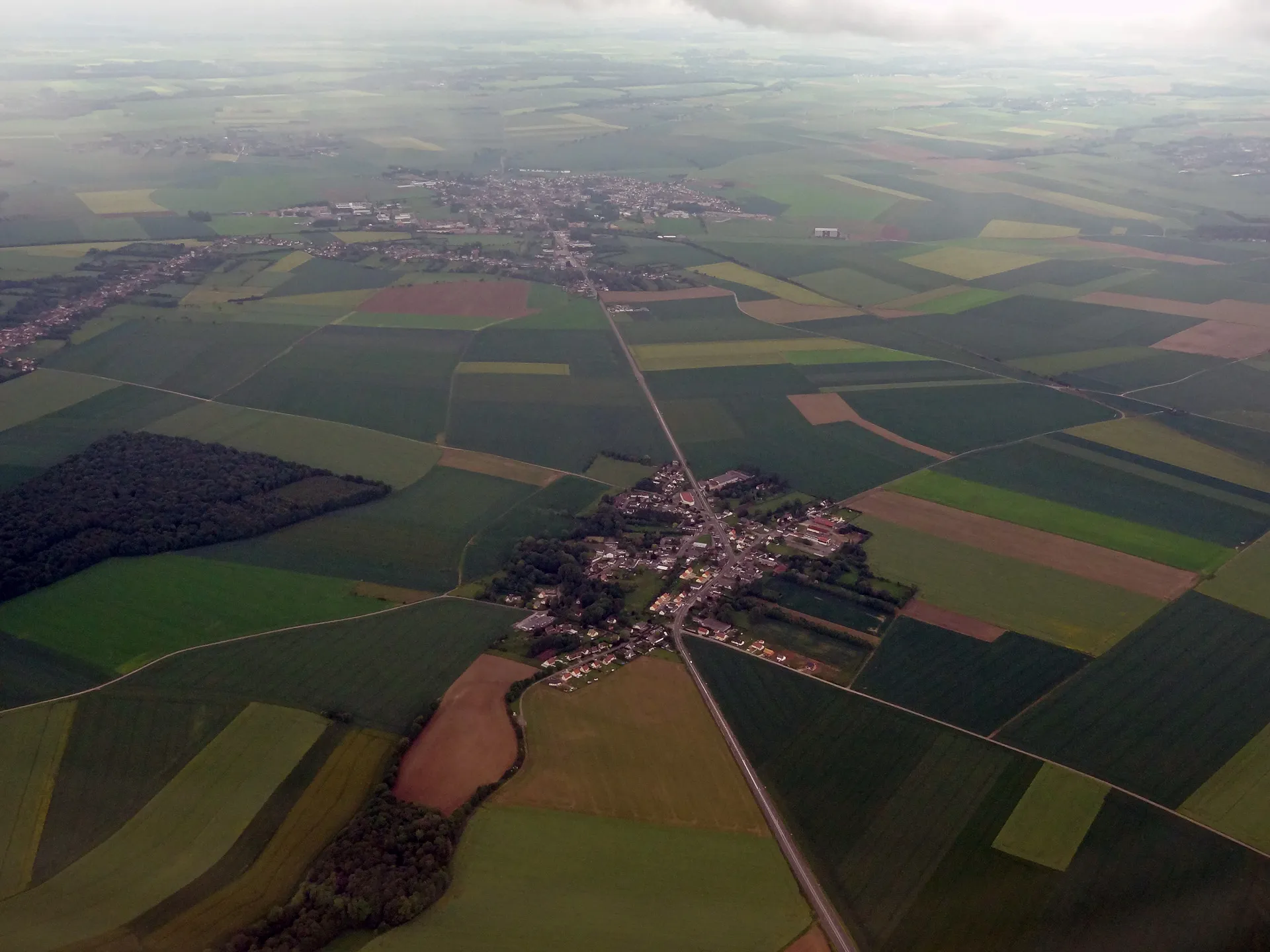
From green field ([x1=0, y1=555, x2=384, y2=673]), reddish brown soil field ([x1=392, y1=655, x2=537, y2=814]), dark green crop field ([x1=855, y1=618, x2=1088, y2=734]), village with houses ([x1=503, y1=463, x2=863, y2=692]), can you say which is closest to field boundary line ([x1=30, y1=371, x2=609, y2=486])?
village with houses ([x1=503, y1=463, x2=863, y2=692])

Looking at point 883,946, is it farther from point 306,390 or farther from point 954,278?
point 954,278

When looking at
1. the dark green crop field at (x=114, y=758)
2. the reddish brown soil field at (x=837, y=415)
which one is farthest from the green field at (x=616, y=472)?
the dark green crop field at (x=114, y=758)

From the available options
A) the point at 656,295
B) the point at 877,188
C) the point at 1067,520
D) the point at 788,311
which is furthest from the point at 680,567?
the point at 877,188

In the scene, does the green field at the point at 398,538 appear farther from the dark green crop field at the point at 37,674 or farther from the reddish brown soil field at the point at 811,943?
the reddish brown soil field at the point at 811,943

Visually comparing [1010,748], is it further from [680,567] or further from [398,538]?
[398,538]

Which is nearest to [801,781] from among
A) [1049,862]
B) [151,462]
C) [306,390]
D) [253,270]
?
[1049,862]

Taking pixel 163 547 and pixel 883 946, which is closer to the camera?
pixel 883 946

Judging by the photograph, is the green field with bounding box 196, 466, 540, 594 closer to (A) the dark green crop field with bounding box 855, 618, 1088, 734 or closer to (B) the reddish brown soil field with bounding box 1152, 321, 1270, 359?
(A) the dark green crop field with bounding box 855, 618, 1088, 734
